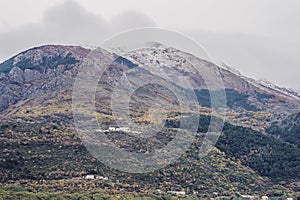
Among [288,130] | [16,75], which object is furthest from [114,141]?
[16,75]

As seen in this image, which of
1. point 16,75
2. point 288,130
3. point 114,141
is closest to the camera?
point 114,141

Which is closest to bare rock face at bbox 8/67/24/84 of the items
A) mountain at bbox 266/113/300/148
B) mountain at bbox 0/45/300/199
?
mountain at bbox 0/45/300/199

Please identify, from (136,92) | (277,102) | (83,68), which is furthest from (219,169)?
(277,102)

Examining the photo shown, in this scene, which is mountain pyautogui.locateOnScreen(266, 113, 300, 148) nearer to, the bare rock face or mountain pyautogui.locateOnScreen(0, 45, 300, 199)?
mountain pyautogui.locateOnScreen(0, 45, 300, 199)

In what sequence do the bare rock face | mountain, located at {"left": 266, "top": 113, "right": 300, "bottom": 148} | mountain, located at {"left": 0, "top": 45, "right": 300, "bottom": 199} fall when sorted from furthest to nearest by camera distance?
the bare rock face, mountain, located at {"left": 266, "top": 113, "right": 300, "bottom": 148}, mountain, located at {"left": 0, "top": 45, "right": 300, "bottom": 199}

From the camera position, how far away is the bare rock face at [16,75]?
13650 cm

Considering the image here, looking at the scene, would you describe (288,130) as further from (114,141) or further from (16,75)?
(16,75)

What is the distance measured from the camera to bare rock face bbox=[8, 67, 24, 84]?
5374 inches

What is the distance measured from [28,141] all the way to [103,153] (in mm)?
12075

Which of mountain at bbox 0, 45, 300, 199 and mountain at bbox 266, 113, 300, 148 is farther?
mountain at bbox 266, 113, 300, 148

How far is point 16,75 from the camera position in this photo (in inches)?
5443

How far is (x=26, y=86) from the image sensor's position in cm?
13162

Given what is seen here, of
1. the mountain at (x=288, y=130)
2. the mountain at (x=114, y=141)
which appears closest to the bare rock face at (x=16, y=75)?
the mountain at (x=114, y=141)

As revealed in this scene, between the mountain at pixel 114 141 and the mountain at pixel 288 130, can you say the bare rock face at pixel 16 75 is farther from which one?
the mountain at pixel 288 130
